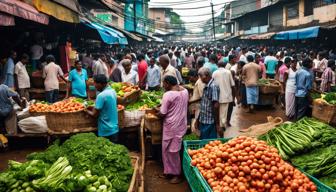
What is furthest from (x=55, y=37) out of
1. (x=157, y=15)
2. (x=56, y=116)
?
(x=157, y=15)

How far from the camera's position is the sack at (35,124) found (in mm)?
7082

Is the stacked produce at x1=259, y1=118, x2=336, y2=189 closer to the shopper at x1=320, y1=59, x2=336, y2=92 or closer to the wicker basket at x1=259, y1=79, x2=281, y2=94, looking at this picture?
the shopper at x1=320, y1=59, x2=336, y2=92

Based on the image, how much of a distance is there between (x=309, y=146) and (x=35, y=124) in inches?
196

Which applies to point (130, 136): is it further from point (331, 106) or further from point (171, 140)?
point (331, 106)

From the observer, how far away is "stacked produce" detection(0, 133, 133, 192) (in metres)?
3.45

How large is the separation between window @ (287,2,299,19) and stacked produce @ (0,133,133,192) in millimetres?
24642

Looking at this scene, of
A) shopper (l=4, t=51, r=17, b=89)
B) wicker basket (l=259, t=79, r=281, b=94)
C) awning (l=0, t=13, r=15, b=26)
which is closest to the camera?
awning (l=0, t=13, r=15, b=26)

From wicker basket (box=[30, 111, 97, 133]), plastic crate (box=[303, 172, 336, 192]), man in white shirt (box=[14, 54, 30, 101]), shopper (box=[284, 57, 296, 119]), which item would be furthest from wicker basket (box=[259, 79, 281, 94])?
plastic crate (box=[303, 172, 336, 192])

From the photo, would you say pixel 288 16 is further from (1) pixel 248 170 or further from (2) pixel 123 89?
(1) pixel 248 170

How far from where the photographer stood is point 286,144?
531 cm

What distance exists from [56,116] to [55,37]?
8.65 metres

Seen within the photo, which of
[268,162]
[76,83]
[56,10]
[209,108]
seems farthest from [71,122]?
[56,10]

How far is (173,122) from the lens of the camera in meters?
5.72

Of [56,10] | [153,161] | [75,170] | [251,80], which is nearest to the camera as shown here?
[75,170]
